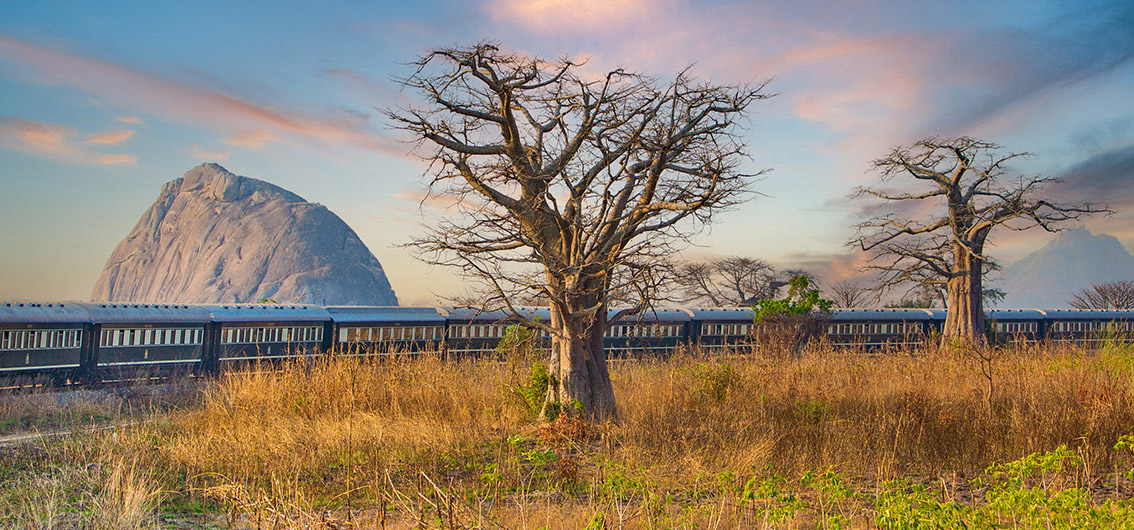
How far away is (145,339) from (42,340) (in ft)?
6.46

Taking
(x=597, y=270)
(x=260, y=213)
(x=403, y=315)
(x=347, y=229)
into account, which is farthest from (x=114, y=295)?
(x=597, y=270)

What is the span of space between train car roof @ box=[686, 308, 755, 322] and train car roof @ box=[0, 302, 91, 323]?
1522 centimetres

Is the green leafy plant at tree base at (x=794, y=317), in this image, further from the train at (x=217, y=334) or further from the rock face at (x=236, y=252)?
the rock face at (x=236, y=252)

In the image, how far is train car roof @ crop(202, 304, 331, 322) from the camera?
637 inches

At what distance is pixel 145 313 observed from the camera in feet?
49.6

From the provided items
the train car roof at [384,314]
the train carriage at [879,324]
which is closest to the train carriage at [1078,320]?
the train carriage at [879,324]

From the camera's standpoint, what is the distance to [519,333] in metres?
13.3

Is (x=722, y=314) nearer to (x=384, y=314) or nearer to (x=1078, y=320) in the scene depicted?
(x=384, y=314)

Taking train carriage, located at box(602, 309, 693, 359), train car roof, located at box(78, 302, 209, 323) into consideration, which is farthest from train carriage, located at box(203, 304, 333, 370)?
train carriage, located at box(602, 309, 693, 359)

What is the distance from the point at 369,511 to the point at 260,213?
15613 centimetres

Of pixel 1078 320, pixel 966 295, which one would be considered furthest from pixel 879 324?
pixel 1078 320

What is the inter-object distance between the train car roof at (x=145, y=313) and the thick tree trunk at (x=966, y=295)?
18573 millimetres

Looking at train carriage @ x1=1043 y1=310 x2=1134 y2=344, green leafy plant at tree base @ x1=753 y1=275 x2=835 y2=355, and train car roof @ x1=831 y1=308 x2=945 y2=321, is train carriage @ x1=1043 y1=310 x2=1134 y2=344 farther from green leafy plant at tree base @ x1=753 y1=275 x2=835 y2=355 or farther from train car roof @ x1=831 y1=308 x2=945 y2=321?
green leafy plant at tree base @ x1=753 y1=275 x2=835 y2=355

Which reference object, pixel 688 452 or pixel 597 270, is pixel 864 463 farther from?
pixel 597 270
